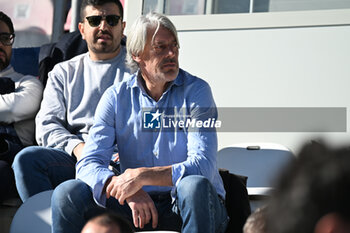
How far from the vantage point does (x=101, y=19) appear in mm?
3723

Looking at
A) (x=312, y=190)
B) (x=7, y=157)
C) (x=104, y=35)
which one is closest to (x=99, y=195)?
(x=7, y=157)

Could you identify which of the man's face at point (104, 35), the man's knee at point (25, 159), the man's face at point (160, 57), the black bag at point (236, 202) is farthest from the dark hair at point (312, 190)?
the man's face at point (104, 35)

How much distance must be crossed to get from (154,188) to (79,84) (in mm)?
1170

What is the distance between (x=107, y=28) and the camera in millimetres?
3691

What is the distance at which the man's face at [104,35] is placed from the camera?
3654mm

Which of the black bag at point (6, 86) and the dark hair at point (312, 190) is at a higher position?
the dark hair at point (312, 190)

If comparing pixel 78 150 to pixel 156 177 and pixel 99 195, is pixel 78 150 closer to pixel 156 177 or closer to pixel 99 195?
pixel 99 195

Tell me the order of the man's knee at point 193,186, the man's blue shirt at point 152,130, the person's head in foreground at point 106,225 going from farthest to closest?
the man's blue shirt at point 152,130 → the man's knee at point 193,186 → the person's head in foreground at point 106,225

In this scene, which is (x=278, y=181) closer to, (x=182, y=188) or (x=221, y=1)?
(x=182, y=188)

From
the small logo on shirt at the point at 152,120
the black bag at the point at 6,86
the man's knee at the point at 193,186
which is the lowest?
the man's knee at the point at 193,186

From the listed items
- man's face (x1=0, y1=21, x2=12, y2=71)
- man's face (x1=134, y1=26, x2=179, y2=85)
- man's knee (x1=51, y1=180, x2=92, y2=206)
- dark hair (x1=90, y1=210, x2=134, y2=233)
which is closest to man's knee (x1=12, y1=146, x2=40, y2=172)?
man's knee (x1=51, y1=180, x2=92, y2=206)

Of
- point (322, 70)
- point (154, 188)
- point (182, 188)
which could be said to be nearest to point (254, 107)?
point (322, 70)

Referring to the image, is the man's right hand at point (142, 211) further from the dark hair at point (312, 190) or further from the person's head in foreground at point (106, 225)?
the dark hair at point (312, 190)

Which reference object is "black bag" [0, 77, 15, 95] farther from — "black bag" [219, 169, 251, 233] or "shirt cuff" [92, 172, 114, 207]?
"black bag" [219, 169, 251, 233]
